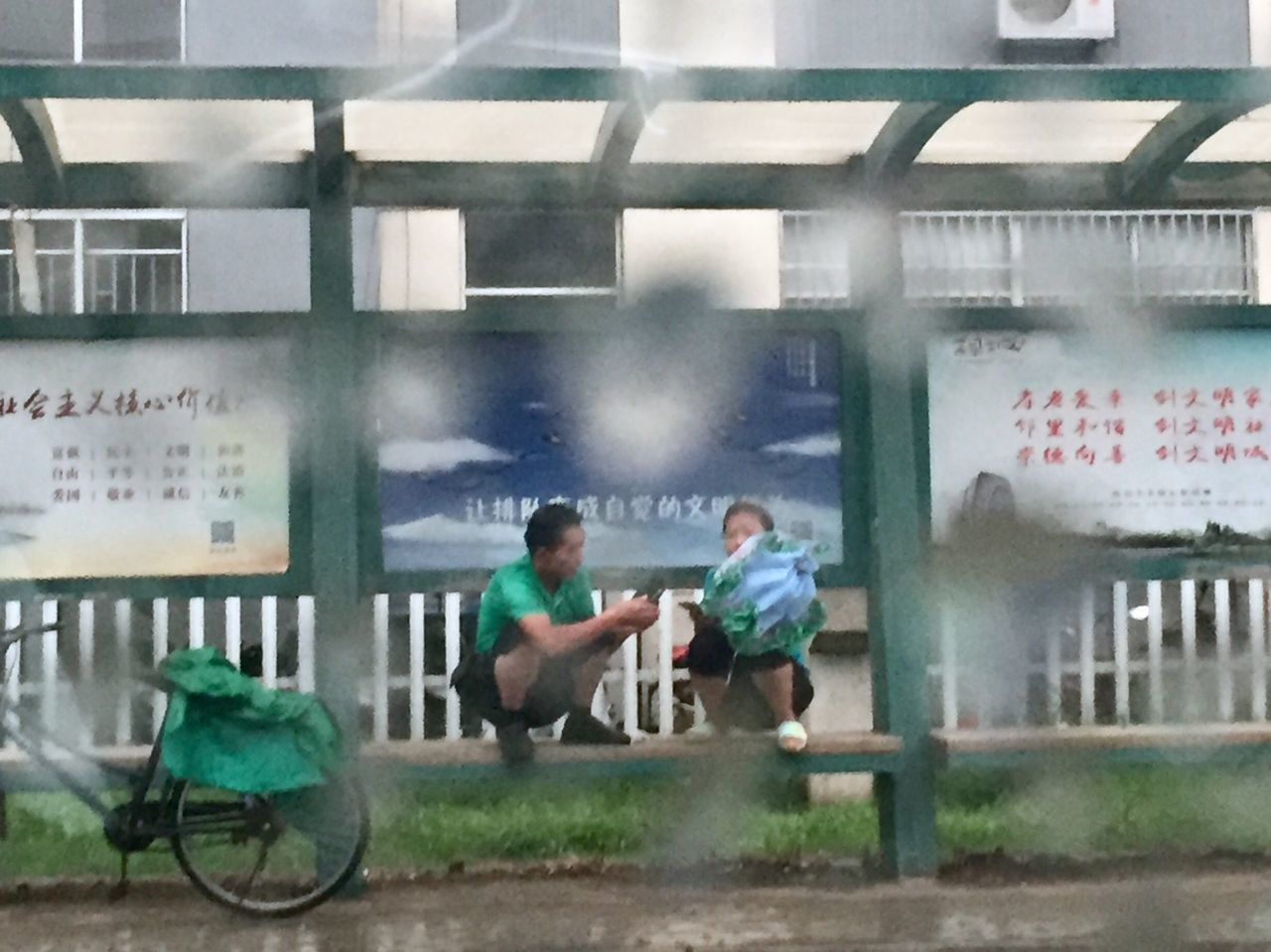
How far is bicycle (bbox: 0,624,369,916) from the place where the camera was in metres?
4.94

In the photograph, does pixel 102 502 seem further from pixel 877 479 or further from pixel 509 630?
pixel 877 479

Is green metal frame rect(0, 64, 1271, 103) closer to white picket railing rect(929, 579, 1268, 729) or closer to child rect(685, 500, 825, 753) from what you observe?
child rect(685, 500, 825, 753)

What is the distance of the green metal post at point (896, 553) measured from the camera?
5.46m

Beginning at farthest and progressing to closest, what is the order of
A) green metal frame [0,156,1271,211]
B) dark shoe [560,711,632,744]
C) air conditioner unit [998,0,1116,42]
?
air conditioner unit [998,0,1116,42], green metal frame [0,156,1271,211], dark shoe [560,711,632,744]

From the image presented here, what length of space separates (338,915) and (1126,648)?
2.98 meters

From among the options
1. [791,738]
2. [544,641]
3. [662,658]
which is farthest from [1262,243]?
[544,641]

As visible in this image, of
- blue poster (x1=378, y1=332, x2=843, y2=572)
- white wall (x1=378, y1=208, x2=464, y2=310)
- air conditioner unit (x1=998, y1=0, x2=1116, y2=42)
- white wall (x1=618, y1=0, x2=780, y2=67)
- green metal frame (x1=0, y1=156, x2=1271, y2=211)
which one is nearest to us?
green metal frame (x1=0, y1=156, x2=1271, y2=211)

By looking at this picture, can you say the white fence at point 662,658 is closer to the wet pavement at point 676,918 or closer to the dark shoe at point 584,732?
the dark shoe at point 584,732

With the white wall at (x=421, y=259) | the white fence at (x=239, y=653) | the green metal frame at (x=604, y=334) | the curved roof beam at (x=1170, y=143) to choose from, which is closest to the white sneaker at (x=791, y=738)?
the white fence at (x=239, y=653)

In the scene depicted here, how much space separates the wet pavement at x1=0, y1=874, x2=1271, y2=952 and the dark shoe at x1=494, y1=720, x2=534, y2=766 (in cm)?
46

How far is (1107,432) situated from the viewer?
566cm

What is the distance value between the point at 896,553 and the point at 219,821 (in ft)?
7.46

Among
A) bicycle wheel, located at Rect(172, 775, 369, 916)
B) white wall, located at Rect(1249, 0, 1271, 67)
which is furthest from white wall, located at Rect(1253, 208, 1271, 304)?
bicycle wheel, located at Rect(172, 775, 369, 916)

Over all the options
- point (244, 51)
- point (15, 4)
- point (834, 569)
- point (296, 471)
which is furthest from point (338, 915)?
point (15, 4)
